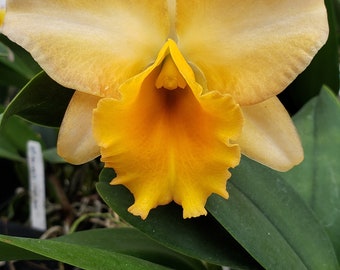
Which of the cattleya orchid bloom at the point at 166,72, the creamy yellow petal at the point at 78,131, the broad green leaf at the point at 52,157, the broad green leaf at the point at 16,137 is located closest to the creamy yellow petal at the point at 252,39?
the cattleya orchid bloom at the point at 166,72

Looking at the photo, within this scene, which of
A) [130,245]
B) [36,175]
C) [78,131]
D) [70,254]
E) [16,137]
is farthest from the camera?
[16,137]

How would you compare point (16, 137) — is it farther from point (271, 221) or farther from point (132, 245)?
point (271, 221)

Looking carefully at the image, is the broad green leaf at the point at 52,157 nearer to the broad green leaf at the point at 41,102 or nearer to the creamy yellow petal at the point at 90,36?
the broad green leaf at the point at 41,102

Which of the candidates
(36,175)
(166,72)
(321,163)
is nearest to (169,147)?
(166,72)

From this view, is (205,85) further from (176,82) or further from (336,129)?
(336,129)

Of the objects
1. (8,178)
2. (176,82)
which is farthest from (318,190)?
(8,178)

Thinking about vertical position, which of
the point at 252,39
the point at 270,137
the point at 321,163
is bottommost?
the point at 321,163

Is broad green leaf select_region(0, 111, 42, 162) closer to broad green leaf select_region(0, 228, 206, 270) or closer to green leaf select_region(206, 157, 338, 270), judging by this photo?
broad green leaf select_region(0, 228, 206, 270)
